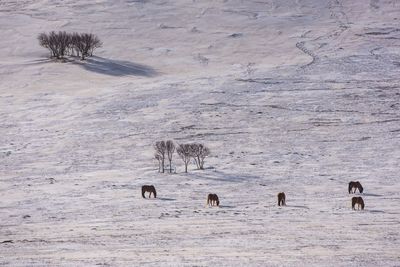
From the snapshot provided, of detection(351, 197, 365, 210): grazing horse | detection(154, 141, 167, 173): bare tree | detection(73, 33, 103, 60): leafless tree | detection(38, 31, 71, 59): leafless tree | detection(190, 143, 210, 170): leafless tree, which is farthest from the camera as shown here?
detection(38, 31, 71, 59): leafless tree

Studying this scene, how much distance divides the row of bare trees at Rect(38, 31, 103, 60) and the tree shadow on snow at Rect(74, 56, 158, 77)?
2.85 feet

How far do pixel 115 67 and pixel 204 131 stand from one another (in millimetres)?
17364

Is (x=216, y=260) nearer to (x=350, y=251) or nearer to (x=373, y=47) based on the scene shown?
(x=350, y=251)

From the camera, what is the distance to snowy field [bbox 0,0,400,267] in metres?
16.4

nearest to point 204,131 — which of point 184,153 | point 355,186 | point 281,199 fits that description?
point 184,153

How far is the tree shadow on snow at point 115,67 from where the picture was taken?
4822cm

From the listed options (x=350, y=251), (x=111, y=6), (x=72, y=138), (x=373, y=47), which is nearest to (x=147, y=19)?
(x=111, y=6)

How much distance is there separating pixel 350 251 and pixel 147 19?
47.9 m

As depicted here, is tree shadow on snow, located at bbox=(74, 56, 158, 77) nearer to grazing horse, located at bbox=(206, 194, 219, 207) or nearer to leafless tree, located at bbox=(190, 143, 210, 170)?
leafless tree, located at bbox=(190, 143, 210, 170)

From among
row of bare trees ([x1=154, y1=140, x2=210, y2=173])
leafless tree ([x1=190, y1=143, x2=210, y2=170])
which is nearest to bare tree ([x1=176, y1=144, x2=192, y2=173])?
row of bare trees ([x1=154, y1=140, x2=210, y2=173])

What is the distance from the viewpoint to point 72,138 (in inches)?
1314

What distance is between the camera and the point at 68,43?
171 feet

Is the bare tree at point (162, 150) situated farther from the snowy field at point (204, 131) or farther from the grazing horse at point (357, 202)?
the grazing horse at point (357, 202)

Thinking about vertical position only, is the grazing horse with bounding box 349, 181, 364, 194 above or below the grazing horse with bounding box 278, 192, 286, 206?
above
